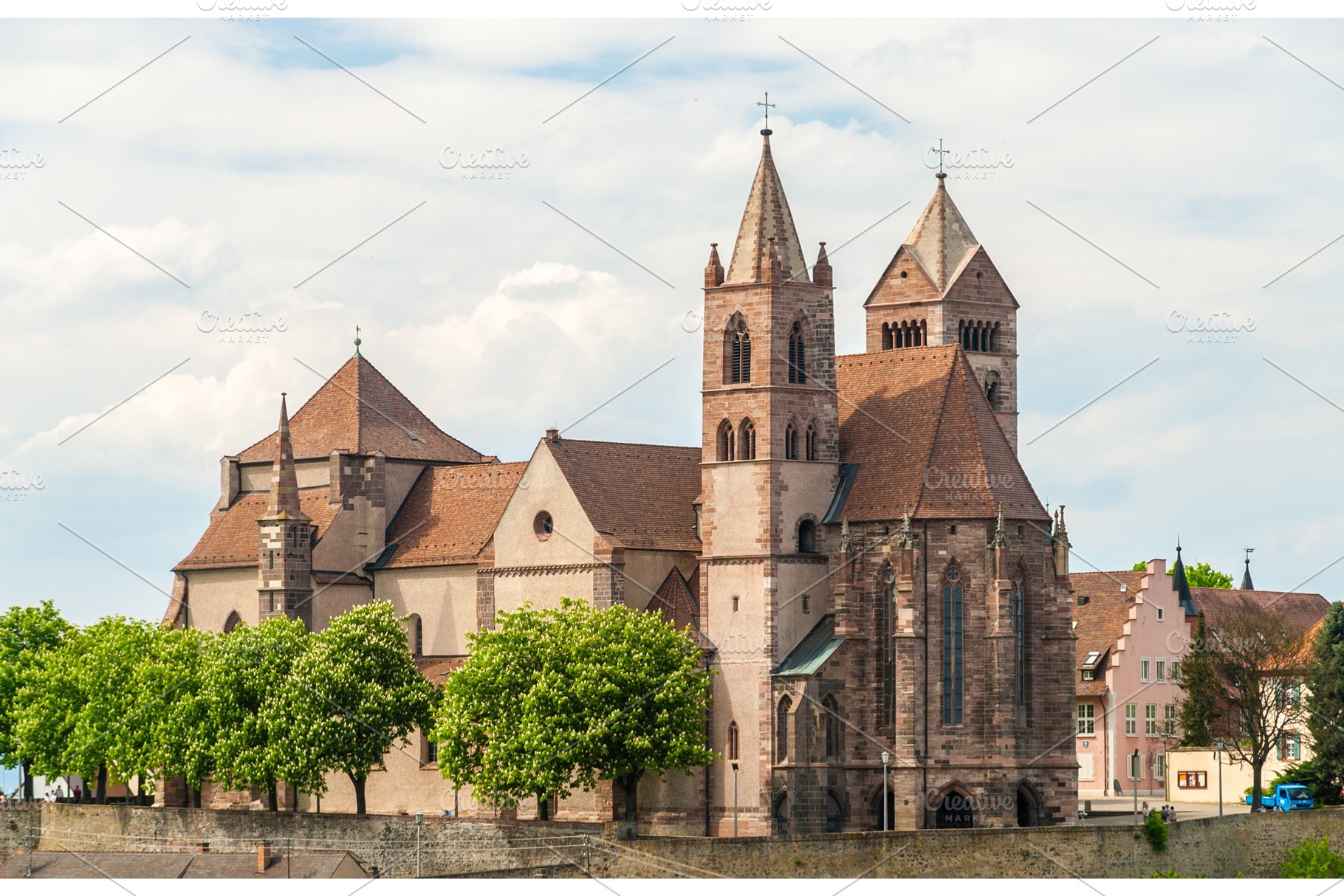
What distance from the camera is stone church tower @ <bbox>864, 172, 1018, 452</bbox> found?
118m

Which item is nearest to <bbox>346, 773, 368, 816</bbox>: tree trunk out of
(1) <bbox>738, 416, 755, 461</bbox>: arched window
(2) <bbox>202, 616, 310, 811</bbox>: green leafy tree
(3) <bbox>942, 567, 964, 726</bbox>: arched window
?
(2) <bbox>202, 616, 310, 811</bbox>: green leafy tree

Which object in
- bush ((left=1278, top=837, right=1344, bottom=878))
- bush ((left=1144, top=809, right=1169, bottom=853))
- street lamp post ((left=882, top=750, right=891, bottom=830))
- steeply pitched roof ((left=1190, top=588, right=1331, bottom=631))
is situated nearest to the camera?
bush ((left=1144, top=809, right=1169, bottom=853))

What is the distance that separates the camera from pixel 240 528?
121250 mm

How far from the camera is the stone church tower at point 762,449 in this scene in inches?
3996

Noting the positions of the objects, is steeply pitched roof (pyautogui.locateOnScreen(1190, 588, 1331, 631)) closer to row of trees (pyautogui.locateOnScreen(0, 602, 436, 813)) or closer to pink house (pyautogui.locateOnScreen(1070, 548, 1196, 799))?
pink house (pyautogui.locateOnScreen(1070, 548, 1196, 799))

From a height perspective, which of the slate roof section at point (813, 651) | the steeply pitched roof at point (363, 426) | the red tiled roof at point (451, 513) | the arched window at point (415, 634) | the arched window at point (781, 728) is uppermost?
the steeply pitched roof at point (363, 426)

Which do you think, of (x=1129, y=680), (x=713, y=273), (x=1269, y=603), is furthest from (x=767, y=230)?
(x=1269, y=603)

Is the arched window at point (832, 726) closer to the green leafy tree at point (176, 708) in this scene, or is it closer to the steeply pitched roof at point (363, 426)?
the green leafy tree at point (176, 708)

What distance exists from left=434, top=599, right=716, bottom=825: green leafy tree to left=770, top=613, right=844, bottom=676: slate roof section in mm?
3195

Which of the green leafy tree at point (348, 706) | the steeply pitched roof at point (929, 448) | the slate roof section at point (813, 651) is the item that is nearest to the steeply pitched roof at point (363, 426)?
the green leafy tree at point (348, 706)

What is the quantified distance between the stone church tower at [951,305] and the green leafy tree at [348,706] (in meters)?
27.7

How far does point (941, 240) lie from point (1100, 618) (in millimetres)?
24712

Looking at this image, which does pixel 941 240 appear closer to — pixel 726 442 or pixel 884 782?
pixel 726 442

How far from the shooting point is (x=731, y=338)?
103m
